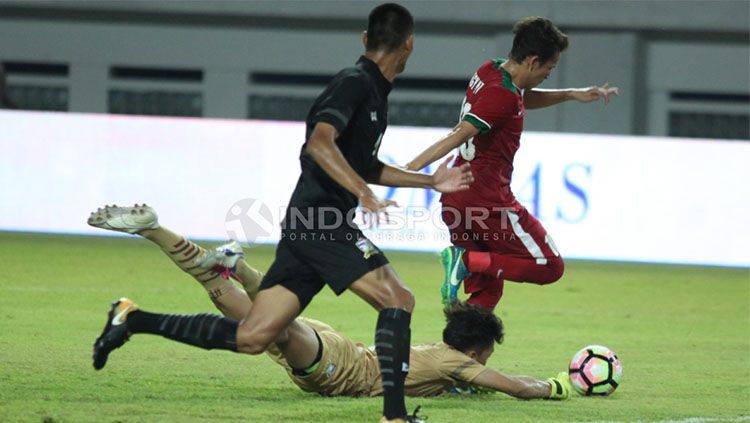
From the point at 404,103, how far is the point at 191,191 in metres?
8.12

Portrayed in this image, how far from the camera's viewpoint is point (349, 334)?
9.09 meters

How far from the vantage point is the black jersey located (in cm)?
567

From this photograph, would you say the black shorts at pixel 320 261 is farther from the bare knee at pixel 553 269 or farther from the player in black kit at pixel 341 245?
the bare knee at pixel 553 269

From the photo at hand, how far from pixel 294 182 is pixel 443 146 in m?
8.83

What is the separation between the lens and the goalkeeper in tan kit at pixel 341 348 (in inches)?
249

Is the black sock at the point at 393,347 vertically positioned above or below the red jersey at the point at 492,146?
below

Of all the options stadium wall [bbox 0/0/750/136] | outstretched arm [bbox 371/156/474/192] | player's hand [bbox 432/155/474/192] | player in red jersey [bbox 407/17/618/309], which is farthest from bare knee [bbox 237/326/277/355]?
stadium wall [bbox 0/0/750/136]

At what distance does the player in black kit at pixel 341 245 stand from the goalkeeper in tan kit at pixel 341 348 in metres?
0.40

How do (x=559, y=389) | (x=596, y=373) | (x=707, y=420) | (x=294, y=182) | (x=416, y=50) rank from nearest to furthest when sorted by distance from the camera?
(x=707, y=420) < (x=559, y=389) < (x=596, y=373) < (x=294, y=182) < (x=416, y=50)

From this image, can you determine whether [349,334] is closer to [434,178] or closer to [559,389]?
[559,389]

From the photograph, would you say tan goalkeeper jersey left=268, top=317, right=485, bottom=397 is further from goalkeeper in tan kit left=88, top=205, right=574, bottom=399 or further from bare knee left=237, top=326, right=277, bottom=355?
bare knee left=237, top=326, right=277, bottom=355

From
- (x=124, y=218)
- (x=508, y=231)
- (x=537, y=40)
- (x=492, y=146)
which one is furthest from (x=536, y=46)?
(x=124, y=218)

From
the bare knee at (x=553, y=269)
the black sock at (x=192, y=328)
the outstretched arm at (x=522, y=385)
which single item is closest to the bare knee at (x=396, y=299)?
the black sock at (x=192, y=328)

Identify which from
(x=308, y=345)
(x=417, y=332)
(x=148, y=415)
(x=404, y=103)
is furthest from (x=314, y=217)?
(x=404, y=103)
